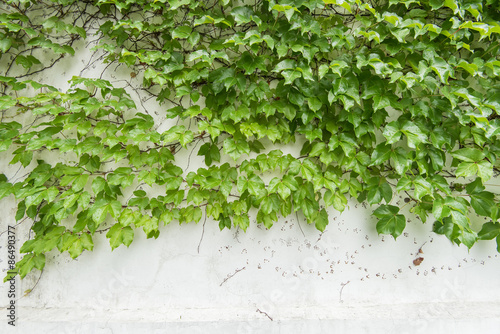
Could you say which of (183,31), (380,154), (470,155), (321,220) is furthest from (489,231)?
(183,31)

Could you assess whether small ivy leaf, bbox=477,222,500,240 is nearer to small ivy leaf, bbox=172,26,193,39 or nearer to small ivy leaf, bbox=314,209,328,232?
small ivy leaf, bbox=314,209,328,232

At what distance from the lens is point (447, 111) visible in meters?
1.38

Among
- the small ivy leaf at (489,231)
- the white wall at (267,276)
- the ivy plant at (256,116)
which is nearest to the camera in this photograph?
the ivy plant at (256,116)

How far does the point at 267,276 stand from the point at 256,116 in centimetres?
92

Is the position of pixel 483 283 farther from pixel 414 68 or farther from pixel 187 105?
pixel 187 105

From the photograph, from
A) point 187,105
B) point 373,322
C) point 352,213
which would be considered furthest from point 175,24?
point 373,322

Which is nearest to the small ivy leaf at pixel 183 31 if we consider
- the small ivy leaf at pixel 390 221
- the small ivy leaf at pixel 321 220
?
the small ivy leaf at pixel 321 220

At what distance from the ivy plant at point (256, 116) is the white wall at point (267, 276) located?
0.40ft

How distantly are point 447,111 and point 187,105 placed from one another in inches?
53.6

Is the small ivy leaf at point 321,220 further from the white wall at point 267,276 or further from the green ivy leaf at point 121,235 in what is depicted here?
the green ivy leaf at point 121,235

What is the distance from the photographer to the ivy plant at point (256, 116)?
4.33 feet

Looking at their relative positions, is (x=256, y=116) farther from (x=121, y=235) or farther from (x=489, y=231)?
(x=489, y=231)

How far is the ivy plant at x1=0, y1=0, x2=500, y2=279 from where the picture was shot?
132 cm

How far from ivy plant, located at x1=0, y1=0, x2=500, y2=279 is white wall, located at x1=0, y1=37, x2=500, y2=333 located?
0.40ft
